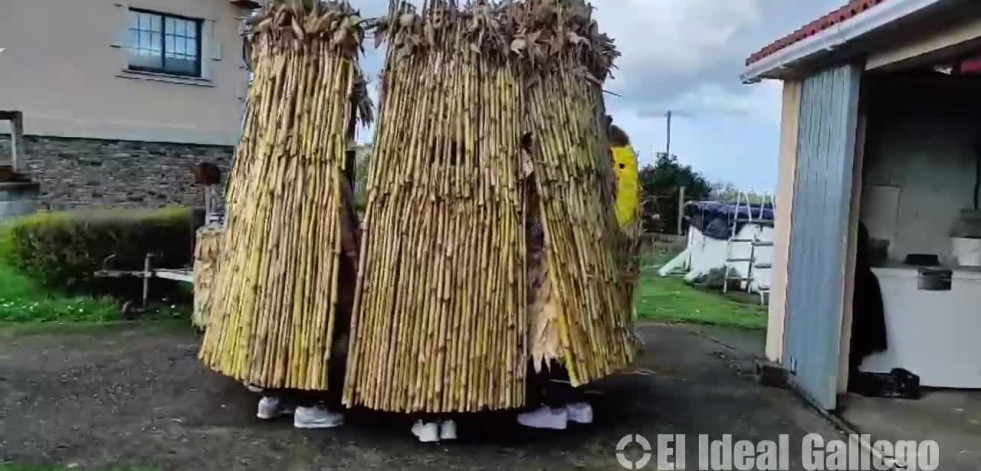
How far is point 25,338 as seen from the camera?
29.6 feet

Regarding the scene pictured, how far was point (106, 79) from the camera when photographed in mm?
15461

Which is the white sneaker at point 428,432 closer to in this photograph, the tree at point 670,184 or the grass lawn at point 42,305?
the grass lawn at point 42,305

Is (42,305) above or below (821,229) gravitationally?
below

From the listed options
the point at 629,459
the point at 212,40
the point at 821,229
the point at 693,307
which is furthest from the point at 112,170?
→ the point at 629,459

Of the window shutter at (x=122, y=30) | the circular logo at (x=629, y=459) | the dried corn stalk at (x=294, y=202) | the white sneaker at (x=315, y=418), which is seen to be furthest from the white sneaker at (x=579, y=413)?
the window shutter at (x=122, y=30)

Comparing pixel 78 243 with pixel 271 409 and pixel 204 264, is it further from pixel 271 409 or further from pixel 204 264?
pixel 271 409

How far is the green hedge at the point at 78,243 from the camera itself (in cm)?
1028

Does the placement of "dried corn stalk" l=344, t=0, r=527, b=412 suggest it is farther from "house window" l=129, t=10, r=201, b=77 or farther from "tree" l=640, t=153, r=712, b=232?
"tree" l=640, t=153, r=712, b=232

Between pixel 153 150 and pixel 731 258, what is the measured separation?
10.3 meters

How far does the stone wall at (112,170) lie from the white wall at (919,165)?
12.0 metres

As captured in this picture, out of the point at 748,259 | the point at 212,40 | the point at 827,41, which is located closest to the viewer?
the point at 827,41

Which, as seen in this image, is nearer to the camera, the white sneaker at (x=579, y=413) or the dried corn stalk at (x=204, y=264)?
→ the white sneaker at (x=579, y=413)

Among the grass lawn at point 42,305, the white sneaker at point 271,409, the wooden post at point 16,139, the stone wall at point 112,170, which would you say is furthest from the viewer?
the stone wall at point 112,170

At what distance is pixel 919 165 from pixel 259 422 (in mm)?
6270
